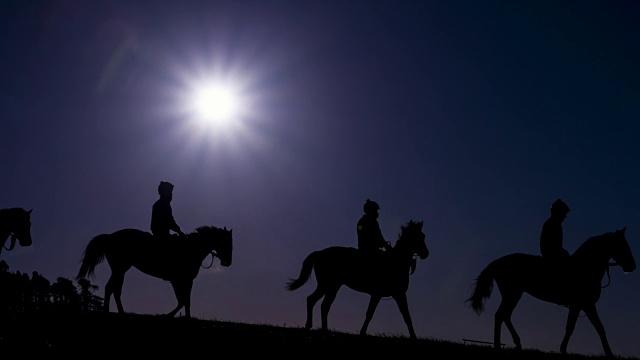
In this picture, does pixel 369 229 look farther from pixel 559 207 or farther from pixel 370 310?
pixel 559 207

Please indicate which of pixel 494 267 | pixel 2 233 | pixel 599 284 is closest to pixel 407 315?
pixel 494 267

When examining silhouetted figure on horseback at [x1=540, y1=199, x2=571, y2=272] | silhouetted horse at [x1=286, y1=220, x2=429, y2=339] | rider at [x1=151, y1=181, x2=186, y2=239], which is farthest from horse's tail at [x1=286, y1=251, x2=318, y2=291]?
silhouetted figure on horseback at [x1=540, y1=199, x2=571, y2=272]

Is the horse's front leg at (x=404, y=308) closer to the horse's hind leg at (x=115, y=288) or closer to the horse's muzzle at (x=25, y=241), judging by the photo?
the horse's hind leg at (x=115, y=288)

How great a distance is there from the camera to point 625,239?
16.4m

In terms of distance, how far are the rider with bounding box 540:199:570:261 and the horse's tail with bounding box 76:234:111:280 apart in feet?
38.8

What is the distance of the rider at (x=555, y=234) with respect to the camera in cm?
1627

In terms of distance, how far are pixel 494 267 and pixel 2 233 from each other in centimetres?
1490

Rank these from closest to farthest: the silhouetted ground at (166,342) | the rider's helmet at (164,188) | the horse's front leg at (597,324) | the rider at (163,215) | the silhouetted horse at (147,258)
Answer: the silhouetted ground at (166,342) → the horse's front leg at (597,324) → the silhouetted horse at (147,258) → the rider at (163,215) → the rider's helmet at (164,188)

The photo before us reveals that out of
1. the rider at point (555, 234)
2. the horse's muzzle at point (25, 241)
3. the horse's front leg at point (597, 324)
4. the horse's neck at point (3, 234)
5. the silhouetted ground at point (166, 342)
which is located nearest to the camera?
the silhouetted ground at point (166, 342)

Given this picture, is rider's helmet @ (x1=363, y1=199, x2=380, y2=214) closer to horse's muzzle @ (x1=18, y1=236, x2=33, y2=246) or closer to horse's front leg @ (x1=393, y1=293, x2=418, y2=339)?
horse's front leg @ (x1=393, y1=293, x2=418, y2=339)

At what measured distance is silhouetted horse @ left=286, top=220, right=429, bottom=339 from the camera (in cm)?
1731

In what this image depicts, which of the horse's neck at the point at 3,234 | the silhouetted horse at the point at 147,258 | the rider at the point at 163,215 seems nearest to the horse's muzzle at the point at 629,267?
the silhouetted horse at the point at 147,258

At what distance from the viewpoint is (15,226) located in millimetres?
19609

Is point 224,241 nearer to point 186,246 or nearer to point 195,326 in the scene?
point 186,246
